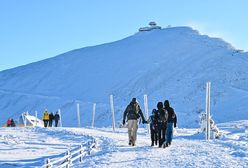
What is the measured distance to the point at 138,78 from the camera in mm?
107500

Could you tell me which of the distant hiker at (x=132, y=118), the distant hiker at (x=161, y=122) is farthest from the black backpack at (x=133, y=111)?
the distant hiker at (x=161, y=122)

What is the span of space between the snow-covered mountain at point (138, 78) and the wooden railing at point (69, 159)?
A: 52.8 m

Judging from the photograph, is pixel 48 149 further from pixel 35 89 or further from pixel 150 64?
pixel 35 89

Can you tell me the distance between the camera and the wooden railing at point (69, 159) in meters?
10.9

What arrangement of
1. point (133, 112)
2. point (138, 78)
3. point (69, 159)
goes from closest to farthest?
point (69, 159) < point (133, 112) < point (138, 78)

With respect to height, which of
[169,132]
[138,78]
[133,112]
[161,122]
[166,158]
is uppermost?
[138,78]

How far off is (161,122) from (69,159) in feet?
16.6

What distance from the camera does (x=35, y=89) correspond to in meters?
127

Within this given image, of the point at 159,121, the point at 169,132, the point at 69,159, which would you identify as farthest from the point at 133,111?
the point at 69,159

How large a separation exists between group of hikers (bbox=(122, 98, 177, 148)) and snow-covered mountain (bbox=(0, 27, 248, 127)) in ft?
167

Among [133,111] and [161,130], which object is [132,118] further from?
[161,130]

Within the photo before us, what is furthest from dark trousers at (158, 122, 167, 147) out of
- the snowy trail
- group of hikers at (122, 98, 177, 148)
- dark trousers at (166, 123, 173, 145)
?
the snowy trail

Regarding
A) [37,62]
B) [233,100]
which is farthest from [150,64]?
[37,62]

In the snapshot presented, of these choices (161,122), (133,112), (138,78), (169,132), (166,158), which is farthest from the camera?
(138,78)
